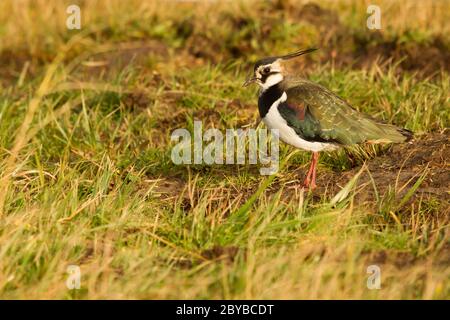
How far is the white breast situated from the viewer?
632 cm

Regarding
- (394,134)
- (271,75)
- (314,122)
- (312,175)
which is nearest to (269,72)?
(271,75)

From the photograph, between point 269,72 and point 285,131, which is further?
point 269,72

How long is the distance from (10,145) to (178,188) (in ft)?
4.55

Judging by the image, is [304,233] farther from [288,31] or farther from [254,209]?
[288,31]

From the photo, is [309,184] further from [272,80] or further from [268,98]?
[272,80]

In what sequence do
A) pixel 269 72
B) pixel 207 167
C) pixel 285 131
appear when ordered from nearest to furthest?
pixel 285 131 < pixel 269 72 < pixel 207 167

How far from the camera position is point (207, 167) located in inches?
274

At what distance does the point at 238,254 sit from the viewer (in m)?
4.94

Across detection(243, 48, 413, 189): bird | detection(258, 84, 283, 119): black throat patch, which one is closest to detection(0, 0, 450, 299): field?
detection(243, 48, 413, 189): bird

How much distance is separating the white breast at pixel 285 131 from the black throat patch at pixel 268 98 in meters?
0.03

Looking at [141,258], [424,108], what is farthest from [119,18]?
[141,258]

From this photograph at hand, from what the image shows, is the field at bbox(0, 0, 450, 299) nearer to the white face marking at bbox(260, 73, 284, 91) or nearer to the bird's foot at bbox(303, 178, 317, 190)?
the bird's foot at bbox(303, 178, 317, 190)

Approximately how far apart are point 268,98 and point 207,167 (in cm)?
77

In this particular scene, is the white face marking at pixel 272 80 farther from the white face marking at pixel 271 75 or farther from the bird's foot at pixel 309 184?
the bird's foot at pixel 309 184
